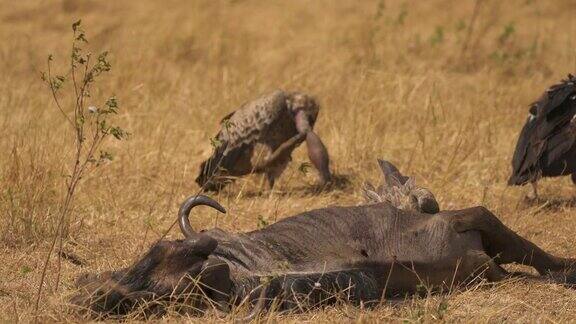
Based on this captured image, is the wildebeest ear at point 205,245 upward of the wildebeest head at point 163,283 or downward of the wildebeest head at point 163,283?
upward

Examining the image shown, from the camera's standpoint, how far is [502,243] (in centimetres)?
591

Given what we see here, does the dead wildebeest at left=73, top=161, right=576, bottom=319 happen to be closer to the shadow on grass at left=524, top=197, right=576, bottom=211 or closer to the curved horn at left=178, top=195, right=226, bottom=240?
the curved horn at left=178, top=195, right=226, bottom=240

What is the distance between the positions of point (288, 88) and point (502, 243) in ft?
18.2

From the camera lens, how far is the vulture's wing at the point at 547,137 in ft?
26.1

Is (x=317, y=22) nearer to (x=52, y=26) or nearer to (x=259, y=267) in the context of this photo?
(x=52, y=26)

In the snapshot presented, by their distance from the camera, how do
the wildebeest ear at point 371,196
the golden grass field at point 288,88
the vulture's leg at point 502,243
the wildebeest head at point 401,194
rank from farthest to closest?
the golden grass field at point 288,88 < the wildebeest ear at point 371,196 < the wildebeest head at point 401,194 < the vulture's leg at point 502,243

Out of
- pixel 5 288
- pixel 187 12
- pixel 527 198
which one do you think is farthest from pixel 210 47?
pixel 5 288

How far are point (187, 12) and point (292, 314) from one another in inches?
338

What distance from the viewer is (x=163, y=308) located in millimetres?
5074

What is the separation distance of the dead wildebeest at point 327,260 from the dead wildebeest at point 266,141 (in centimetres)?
222

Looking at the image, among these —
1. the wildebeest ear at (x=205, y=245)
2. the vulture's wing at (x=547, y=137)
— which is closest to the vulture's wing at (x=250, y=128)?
the vulture's wing at (x=547, y=137)

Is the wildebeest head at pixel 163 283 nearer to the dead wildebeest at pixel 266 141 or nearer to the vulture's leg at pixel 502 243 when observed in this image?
the vulture's leg at pixel 502 243

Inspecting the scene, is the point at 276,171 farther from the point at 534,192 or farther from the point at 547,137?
the point at 547,137

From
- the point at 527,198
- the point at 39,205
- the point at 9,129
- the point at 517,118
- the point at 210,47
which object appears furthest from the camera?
the point at 210,47
